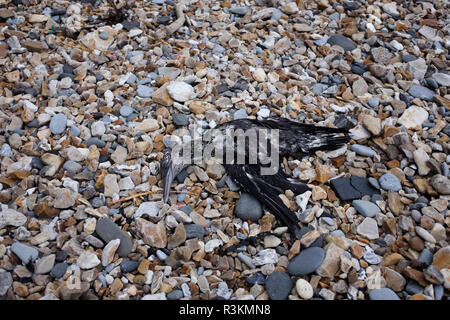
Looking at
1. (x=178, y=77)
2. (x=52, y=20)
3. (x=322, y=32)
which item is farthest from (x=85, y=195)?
(x=322, y=32)

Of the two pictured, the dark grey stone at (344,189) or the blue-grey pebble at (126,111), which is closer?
the dark grey stone at (344,189)

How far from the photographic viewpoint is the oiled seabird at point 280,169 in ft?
6.22

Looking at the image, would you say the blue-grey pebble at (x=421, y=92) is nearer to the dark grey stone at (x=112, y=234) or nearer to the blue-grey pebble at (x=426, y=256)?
the blue-grey pebble at (x=426, y=256)

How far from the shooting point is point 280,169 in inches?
81.7

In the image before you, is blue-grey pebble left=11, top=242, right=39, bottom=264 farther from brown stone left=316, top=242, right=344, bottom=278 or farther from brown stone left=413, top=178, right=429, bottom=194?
brown stone left=413, top=178, right=429, bottom=194

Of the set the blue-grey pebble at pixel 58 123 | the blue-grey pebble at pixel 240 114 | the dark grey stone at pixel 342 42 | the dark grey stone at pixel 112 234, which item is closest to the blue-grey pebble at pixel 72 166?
the blue-grey pebble at pixel 58 123

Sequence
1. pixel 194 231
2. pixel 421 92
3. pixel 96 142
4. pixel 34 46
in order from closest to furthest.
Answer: pixel 194 231
pixel 96 142
pixel 421 92
pixel 34 46

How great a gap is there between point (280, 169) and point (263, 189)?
0.19m

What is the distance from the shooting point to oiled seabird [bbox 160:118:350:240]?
1895 millimetres

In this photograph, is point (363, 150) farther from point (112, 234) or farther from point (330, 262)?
point (112, 234)

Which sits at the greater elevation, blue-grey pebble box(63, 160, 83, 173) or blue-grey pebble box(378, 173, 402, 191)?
blue-grey pebble box(63, 160, 83, 173)

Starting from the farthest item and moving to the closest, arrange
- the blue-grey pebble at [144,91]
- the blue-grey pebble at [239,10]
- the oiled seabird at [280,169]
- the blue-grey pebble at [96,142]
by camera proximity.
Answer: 1. the blue-grey pebble at [239,10]
2. the blue-grey pebble at [144,91]
3. the blue-grey pebble at [96,142]
4. the oiled seabird at [280,169]

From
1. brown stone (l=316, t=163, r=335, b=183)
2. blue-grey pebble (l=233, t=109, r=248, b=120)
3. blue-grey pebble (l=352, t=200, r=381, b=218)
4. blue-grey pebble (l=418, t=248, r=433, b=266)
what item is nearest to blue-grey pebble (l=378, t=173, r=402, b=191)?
blue-grey pebble (l=352, t=200, r=381, b=218)

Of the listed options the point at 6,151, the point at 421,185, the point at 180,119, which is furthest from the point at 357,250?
the point at 6,151
